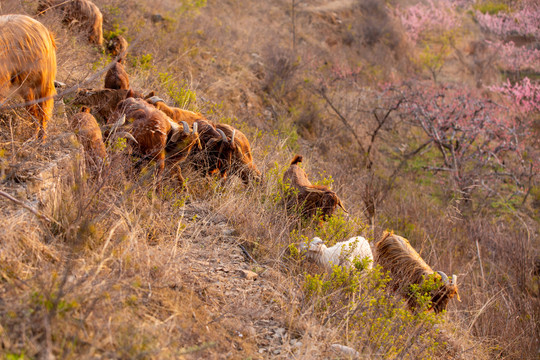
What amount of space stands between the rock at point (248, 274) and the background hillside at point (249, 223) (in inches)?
0.6

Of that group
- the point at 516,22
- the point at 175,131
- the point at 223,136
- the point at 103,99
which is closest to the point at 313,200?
the point at 223,136

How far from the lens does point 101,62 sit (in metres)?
7.11

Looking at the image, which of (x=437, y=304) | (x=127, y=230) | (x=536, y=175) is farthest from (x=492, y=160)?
(x=127, y=230)

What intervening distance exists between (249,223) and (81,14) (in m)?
5.14

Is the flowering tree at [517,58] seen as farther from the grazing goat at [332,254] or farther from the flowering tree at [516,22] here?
the grazing goat at [332,254]

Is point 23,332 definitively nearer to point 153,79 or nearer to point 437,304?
point 437,304

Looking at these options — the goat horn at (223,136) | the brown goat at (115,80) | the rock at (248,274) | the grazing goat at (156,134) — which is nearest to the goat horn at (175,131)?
the grazing goat at (156,134)

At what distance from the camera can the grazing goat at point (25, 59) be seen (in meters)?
3.93

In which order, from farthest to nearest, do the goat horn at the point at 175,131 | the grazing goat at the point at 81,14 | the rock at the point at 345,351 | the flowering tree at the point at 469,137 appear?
1. the flowering tree at the point at 469,137
2. the grazing goat at the point at 81,14
3. the goat horn at the point at 175,131
4. the rock at the point at 345,351

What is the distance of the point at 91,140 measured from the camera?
163 inches

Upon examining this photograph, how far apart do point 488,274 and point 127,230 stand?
6067 mm

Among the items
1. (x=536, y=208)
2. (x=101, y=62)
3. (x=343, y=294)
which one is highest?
(x=101, y=62)

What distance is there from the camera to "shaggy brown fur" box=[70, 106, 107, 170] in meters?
4.00

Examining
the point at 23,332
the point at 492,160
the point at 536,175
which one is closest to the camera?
the point at 23,332
